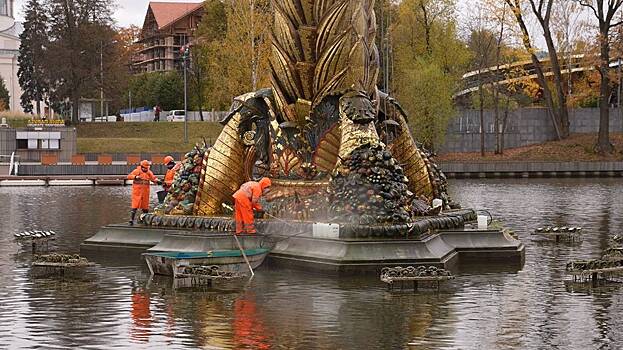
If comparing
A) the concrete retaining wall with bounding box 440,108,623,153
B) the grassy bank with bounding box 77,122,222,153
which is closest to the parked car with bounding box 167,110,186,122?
the grassy bank with bounding box 77,122,222,153

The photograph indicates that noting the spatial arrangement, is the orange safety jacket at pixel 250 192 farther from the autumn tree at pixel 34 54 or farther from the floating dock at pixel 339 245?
the autumn tree at pixel 34 54

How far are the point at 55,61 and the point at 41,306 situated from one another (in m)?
69.1

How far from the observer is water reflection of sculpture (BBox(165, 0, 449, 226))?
2345 centimetres

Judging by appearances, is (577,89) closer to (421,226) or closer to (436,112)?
(436,112)

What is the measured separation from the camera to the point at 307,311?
1700 cm

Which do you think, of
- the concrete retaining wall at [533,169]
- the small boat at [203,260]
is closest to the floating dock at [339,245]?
the small boat at [203,260]

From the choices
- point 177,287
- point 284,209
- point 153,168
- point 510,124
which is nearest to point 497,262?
point 284,209

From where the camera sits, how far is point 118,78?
8856 cm

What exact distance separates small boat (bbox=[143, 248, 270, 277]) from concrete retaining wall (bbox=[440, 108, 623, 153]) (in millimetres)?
51450

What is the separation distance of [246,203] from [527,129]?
51.6m

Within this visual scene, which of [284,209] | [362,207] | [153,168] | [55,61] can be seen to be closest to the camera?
[362,207]

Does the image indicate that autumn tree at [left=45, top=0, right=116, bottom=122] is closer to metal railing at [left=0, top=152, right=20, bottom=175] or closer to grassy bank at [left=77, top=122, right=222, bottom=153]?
grassy bank at [left=77, top=122, right=222, bottom=153]

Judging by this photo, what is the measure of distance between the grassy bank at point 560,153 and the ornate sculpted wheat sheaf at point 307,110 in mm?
41846

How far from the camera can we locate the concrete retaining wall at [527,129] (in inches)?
2793
